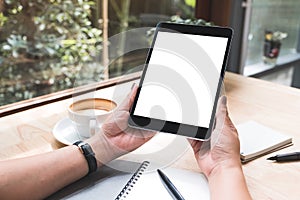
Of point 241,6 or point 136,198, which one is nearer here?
point 136,198

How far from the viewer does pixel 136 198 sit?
0.57 m

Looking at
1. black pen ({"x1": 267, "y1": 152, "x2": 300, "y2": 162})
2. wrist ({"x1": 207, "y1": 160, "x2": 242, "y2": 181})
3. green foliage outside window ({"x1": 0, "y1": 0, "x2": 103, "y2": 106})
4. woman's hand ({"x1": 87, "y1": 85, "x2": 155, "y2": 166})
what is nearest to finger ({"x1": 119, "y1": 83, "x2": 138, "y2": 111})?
woman's hand ({"x1": 87, "y1": 85, "x2": 155, "y2": 166})

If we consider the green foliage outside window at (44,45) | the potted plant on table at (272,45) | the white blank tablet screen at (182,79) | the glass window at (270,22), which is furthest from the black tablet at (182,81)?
the potted plant on table at (272,45)

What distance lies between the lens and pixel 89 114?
2.43 ft

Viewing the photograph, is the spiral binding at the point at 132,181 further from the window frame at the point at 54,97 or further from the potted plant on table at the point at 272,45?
the potted plant on table at the point at 272,45

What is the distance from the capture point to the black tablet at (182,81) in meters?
0.64

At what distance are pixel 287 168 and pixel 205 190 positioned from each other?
0.19 metres

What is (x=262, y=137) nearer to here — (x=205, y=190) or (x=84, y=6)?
(x=205, y=190)

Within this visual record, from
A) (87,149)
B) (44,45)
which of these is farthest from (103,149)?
(44,45)

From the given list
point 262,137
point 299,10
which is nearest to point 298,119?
point 262,137

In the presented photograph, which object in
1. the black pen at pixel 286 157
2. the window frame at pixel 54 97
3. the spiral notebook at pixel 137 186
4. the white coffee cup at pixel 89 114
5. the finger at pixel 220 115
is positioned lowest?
the spiral notebook at pixel 137 186

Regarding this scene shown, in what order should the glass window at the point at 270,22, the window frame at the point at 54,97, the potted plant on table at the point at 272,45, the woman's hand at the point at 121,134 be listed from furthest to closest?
1. the potted plant on table at the point at 272,45
2. the glass window at the point at 270,22
3. the window frame at the point at 54,97
4. the woman's hand at the point at 121,134

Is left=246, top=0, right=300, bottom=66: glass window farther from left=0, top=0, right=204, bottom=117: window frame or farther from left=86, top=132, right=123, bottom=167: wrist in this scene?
left=86, top=132, right=123, bottom=167: wrist

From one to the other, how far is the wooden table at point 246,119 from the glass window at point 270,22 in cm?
84
